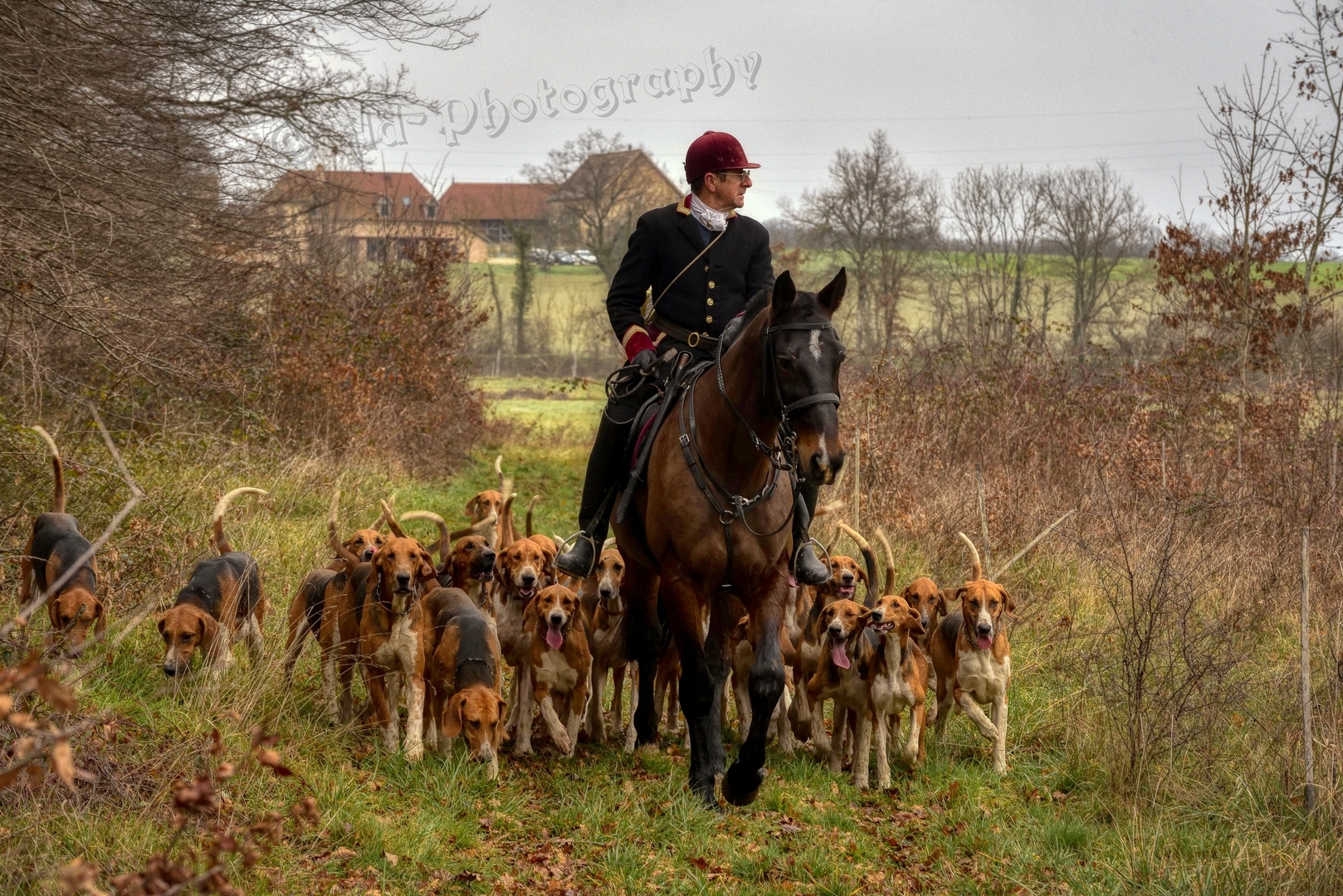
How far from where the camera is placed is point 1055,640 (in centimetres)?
911

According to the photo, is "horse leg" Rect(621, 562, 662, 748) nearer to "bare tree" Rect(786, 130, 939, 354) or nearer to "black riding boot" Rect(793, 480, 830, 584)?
"black riding boot" Rect(793, 480, 830, 584)

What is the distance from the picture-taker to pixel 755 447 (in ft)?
19.0

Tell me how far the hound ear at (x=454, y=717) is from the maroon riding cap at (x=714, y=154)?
2.92 metres

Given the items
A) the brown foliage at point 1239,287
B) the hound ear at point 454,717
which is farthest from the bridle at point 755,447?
the brown foliage at point 1239,287

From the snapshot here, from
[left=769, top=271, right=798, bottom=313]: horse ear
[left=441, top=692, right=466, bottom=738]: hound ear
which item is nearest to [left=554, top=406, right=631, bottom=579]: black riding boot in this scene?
[left=441, top=692, right=466, bottom=738]: hound ear

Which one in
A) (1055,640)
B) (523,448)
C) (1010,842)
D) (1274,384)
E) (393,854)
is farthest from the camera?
(523,448)

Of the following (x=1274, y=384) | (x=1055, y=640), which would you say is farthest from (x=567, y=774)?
(x=1274, y=384)

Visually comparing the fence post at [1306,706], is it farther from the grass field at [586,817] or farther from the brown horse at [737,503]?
the brown horse at [737,503]

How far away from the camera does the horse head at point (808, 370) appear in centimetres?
505

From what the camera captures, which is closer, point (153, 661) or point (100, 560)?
point (153, 661)

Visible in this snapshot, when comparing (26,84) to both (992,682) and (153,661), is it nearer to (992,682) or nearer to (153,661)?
(153,661)

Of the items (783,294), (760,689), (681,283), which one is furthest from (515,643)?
(783,294)

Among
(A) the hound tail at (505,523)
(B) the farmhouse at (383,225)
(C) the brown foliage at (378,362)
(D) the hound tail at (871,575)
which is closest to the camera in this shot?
(D) the hound tail at (871,575)

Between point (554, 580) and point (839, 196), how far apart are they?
116 feet
